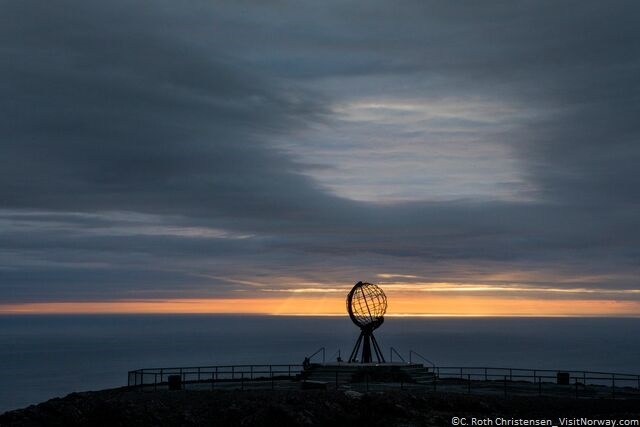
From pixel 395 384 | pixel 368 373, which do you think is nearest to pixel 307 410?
pixel 395 384

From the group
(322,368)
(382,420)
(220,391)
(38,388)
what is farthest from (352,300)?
(38,388)

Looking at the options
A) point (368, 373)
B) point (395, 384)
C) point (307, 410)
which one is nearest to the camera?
point (307, 410)

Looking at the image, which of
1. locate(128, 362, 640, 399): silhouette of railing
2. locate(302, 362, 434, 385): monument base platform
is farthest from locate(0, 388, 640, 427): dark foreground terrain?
locate(302, 362, 434, 385): monument base platform

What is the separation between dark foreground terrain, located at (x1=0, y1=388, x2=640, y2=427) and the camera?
3534 cm

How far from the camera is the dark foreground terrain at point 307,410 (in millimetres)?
35344

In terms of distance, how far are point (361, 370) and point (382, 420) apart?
54.3ft

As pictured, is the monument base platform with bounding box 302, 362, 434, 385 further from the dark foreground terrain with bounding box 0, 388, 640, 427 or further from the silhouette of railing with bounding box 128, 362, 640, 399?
the dark foreground terrain with bounding box 0, 388, 640, 427

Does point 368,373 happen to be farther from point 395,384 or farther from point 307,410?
point 307,410

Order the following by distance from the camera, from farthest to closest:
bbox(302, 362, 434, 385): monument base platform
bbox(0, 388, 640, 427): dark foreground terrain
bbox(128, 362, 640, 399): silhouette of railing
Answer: bbox(302, 362, 434, 385): monument base platform
bbox(128, 362, 640, 399): silhouette of railing
bbox(0, 388, 640, 427): dark foreground terrain

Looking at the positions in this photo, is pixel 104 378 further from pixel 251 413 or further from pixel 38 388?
pixel 251 413

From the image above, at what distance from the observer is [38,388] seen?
131375 mm

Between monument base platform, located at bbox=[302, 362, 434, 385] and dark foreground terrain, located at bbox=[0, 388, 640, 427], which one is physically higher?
monument base platform, located at bbox=[302, 362, 434, 385]

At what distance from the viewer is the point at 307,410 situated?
36375 millimetres

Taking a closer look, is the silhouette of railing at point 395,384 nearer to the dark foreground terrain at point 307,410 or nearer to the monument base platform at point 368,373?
the monument base platform at point 368,373
